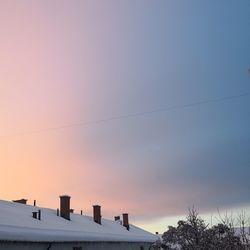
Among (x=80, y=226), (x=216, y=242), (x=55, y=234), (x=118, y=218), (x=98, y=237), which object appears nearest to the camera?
(x=216, y=242)

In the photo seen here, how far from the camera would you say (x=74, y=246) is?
27156mm

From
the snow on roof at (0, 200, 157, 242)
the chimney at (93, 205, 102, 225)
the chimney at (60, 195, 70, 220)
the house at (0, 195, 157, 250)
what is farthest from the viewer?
the chimney at (93, 205, 102, 225)

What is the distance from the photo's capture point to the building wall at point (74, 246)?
20.9 metres

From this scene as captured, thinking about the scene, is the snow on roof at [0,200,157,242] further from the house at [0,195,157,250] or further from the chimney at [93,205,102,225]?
the chimney at [93,205,102,225]

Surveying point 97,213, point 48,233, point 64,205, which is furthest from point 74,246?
point 97,213

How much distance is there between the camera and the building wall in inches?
821

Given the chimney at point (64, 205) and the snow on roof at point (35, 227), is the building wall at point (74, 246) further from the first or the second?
the chimney at point (64, 205)

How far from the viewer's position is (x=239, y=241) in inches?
688

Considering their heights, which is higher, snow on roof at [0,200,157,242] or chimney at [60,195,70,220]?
chimney at [60,195,70,220]

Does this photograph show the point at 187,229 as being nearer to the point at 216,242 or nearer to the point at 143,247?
the point at 216,242

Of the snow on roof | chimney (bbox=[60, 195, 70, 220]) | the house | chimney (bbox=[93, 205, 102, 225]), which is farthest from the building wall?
chimney (bbox=[60, 195, 70, 220])

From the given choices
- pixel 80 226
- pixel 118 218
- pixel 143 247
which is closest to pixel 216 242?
pixel 80 226

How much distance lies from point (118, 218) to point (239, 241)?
38.2 m

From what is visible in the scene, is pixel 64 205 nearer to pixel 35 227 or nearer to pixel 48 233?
pixel 35 227
